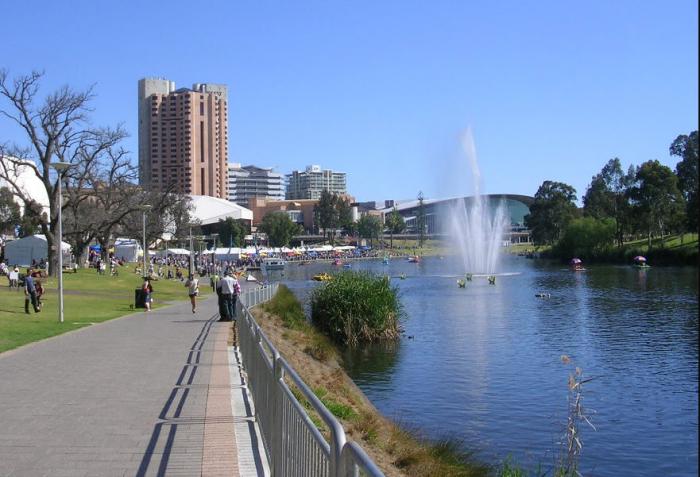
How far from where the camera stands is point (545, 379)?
21578 mm

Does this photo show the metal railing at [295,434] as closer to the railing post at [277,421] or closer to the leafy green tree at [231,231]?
the railing post at [277,421]

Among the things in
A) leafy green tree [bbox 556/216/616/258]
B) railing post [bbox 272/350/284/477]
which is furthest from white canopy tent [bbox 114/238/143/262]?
railing post [bbox 272/350/284/477]

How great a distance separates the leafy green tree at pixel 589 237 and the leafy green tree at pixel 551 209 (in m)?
23.8

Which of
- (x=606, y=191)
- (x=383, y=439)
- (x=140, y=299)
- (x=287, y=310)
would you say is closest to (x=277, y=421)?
(x=383, y=439)

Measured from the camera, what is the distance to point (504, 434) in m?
15.9

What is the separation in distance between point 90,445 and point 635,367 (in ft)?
59.6

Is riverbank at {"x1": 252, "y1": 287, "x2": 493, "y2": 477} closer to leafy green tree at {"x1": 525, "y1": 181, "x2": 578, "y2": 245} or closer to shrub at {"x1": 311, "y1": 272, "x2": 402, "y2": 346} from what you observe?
shrub at {"x1": 311, "y1": 272, "x2": 402, "y2": 346}

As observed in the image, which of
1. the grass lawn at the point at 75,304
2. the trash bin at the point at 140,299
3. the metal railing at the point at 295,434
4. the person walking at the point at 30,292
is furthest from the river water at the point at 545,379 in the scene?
the person walking at the point at 30,292

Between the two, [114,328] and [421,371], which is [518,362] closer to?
[421,371]

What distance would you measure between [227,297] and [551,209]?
402 feet

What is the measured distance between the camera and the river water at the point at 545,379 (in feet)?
49.4

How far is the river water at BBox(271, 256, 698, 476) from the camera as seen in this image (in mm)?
15070

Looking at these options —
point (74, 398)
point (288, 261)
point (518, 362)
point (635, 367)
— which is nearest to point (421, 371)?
point (518, 362)

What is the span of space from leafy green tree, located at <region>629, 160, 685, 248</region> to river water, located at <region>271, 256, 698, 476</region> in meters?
53.3
